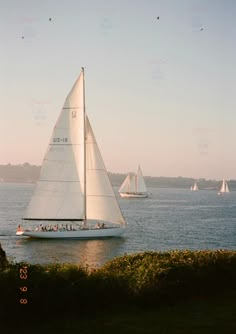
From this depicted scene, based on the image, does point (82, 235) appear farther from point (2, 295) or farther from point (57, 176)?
point (2, 295)

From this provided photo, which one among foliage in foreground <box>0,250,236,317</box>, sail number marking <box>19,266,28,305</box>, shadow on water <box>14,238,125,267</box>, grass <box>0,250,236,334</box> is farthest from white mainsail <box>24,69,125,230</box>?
sail number marking <box>19,266,28,305</box>

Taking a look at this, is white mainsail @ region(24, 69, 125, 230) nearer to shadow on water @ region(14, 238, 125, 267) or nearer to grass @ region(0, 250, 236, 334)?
shadow on water @ region(14, 238, 125, 267)

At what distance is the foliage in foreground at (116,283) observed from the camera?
55.1 feet

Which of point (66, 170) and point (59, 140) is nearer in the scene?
point (59, 140)

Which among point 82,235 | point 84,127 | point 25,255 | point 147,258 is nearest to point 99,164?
point 84,127

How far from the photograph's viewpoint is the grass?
Answer: 16516mm

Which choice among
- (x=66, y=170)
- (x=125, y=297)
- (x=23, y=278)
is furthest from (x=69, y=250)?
(x=23, y=278)

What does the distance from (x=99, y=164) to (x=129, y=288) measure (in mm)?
46801

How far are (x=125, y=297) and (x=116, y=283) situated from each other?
0.64 meters

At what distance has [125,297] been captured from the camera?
1827 centimetres

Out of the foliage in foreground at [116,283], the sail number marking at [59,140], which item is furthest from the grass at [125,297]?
the sail number marking at [59,140]

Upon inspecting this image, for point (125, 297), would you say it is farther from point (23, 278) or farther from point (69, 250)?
point (69, 250)

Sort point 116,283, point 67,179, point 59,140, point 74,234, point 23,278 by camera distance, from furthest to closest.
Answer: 1. point 67,179
2. point 59,140
3. point 74,234
4. point 116,283
5. point 23,278

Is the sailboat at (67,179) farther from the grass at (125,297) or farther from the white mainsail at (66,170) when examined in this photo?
the grass at (125,297)
